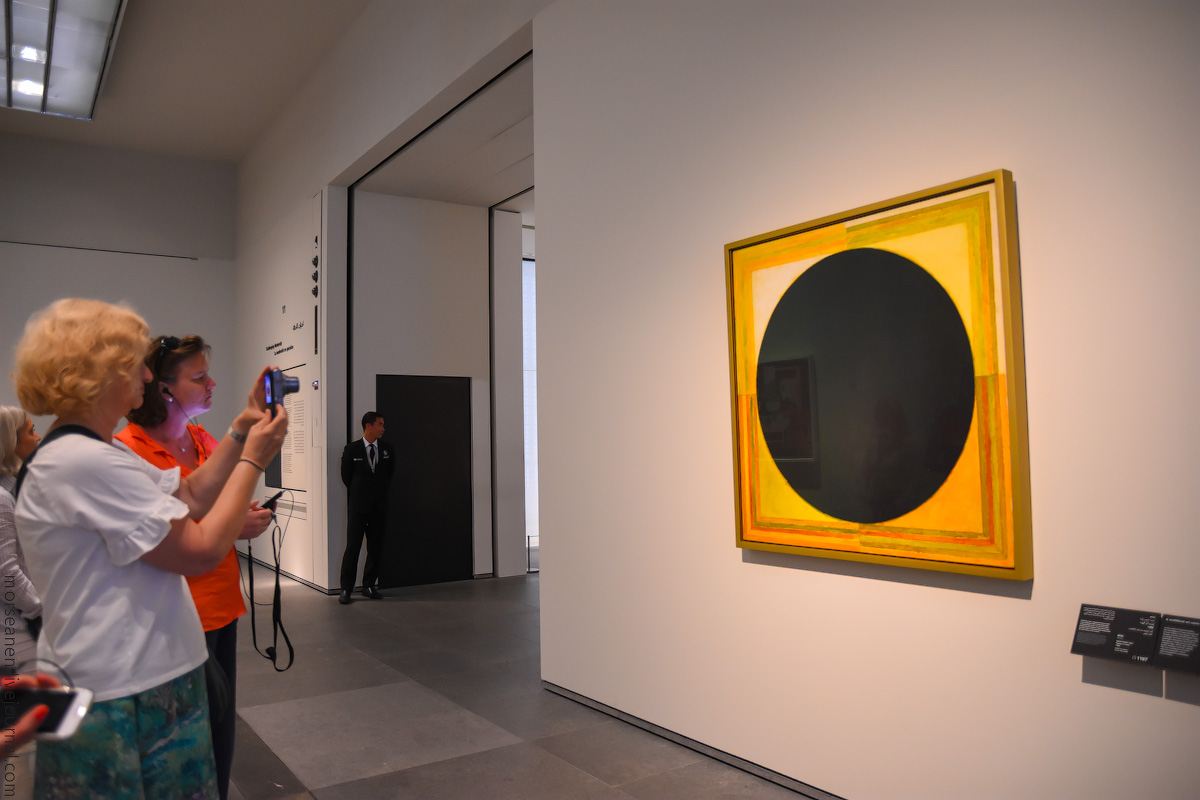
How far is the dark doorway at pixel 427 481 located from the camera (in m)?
8.08

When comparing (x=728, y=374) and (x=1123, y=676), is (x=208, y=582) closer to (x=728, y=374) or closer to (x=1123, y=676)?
(x=728, y=374)

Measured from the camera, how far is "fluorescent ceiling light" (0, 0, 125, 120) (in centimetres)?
683

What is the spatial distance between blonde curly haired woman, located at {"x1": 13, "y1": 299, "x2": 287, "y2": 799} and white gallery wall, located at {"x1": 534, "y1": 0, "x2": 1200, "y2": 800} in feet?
7.23

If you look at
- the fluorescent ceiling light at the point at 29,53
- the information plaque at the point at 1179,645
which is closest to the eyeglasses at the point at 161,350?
the information plaque at the point at 1179,645

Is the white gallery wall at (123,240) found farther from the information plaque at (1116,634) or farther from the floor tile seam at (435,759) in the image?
the information plaque at (1116,634)

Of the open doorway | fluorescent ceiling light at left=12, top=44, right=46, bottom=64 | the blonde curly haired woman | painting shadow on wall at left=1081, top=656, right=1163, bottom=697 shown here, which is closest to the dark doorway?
the open doorway

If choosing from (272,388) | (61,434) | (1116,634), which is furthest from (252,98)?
(1116,634)

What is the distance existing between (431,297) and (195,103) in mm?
3753

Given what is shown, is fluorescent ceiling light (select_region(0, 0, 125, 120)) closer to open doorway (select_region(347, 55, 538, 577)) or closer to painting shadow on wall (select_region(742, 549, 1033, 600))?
open doorway (select_region(347, 55, 538, 577))

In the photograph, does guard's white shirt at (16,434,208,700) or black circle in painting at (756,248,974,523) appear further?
black circle in painting at (756,248,974,523)

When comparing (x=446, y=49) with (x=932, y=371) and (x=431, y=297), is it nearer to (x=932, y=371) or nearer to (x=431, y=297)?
(x=431, y=297)

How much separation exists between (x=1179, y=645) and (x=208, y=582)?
269 cm

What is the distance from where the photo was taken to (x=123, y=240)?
10.4 meters

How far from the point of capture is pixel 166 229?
10742mm
